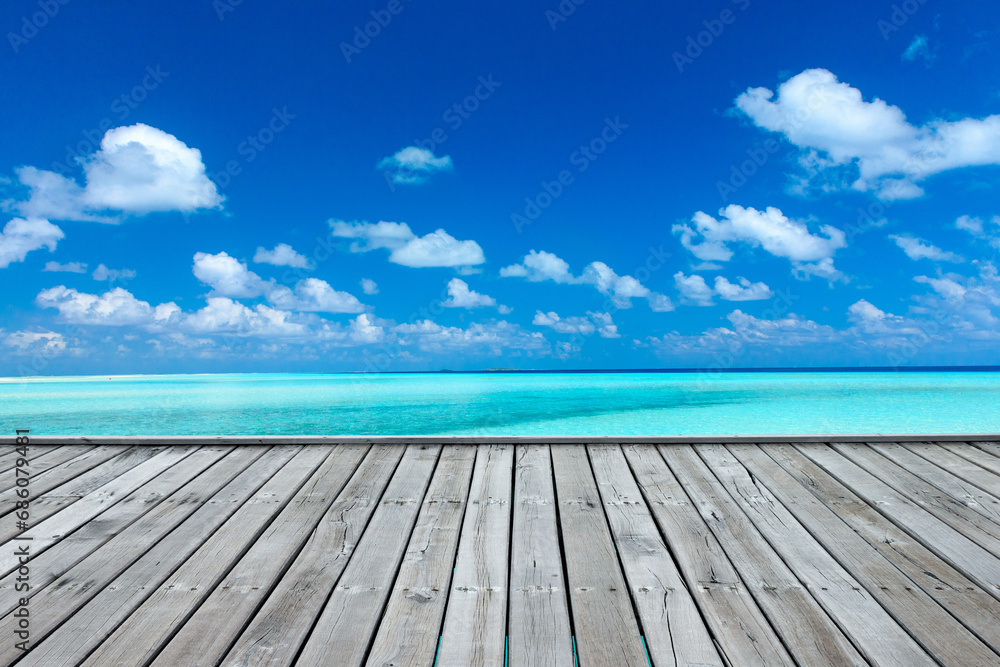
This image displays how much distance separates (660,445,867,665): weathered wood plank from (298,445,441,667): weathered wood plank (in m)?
1.10

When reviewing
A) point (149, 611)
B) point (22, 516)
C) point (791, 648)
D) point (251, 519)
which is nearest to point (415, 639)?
point (149, 611)

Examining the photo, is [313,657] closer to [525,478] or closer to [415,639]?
[415,639]

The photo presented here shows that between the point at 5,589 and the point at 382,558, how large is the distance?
3.72ft

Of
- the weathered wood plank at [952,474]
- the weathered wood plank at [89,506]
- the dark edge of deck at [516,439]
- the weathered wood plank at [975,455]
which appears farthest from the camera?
the dark edge of deck at [516,439]

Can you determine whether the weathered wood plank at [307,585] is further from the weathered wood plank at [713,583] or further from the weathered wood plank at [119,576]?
the weathered wood plank at [713,583]

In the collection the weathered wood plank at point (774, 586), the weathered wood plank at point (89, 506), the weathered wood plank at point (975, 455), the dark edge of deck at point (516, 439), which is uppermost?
the dark edge of deck at point (516, 439)

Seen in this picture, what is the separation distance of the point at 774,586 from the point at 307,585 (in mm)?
1440

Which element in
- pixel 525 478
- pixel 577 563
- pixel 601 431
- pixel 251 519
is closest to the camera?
pixel 577 563

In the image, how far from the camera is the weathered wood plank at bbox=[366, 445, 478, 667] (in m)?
1.44

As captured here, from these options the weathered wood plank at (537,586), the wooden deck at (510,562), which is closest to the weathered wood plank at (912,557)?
the wooden deck at (510,562)

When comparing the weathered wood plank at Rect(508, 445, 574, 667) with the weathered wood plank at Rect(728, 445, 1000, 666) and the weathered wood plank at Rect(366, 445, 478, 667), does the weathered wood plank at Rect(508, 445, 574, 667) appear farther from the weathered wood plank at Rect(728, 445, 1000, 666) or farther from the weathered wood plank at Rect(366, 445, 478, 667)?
the weathered wood plank at Rect(728, 445, 1000, 666)

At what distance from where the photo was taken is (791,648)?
1.44 meters

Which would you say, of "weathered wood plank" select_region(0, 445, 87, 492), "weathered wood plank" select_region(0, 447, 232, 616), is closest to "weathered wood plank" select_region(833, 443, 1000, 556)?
"weathered wood plank" select_region(0, 447, 232, 616)

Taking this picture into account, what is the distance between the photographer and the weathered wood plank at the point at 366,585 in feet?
4.74
